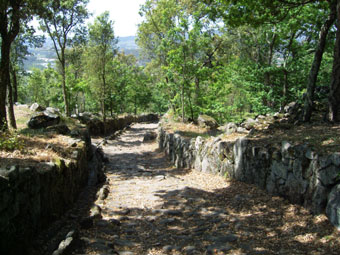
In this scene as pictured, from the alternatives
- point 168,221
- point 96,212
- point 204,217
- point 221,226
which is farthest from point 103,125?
point 221,226

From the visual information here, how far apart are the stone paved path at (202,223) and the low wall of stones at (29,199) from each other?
752 millimetres

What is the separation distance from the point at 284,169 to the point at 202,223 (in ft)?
7.19

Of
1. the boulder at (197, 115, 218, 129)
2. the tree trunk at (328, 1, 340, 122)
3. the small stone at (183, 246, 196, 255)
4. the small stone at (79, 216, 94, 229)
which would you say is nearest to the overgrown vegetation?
the tree trunk at (328, 1, 340, 122)

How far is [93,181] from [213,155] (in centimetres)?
425

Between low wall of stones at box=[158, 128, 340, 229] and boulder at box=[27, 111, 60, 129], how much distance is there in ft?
21.2

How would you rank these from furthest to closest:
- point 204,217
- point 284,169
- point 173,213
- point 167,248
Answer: point 173,213 < point 284,169 < point 204,217 < point 167,248

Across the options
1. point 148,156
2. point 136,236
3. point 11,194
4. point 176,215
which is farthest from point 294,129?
point 148,156

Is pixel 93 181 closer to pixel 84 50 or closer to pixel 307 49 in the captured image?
pixel 307 49

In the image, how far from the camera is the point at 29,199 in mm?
4168

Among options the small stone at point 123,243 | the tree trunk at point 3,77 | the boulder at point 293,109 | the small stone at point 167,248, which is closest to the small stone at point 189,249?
the small stone at point 167,248

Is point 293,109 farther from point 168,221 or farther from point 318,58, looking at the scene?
point 168,221

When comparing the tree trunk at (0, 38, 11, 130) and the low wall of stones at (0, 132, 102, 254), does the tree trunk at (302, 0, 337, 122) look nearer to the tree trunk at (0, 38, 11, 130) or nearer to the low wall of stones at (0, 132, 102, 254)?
the low wall of stones at (0, 132, 102, 254)

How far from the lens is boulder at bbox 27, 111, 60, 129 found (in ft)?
Result: 34.4

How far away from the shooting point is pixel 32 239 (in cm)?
408
